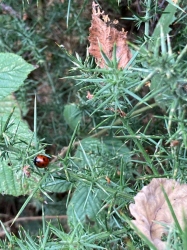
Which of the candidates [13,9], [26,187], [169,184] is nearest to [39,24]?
[13,9]

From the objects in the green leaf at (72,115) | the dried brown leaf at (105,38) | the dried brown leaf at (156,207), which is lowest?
the green leaf at (72,115)

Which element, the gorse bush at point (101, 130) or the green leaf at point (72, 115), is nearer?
the gorse bush at point (101, 130)

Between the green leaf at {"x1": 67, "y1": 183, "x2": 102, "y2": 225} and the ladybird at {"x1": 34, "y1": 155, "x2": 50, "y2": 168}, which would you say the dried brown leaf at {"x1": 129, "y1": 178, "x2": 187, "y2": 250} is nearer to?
the ladybird at {"x1": 34, "y1": 155, "x2": 50, "y2": 168}

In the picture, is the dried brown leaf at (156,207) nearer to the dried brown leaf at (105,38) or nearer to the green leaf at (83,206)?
the dried brown leaf at (105,38)

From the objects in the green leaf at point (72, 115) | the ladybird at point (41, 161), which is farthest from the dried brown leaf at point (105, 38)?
the green leaf at point (72, 115)

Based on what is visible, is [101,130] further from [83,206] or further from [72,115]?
[83,206]

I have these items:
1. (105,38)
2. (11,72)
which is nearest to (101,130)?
(11,72)

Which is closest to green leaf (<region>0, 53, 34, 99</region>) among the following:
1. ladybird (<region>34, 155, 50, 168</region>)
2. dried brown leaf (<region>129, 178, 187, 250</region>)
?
ladybird (<region>34, 155, 50, 168</region>)
